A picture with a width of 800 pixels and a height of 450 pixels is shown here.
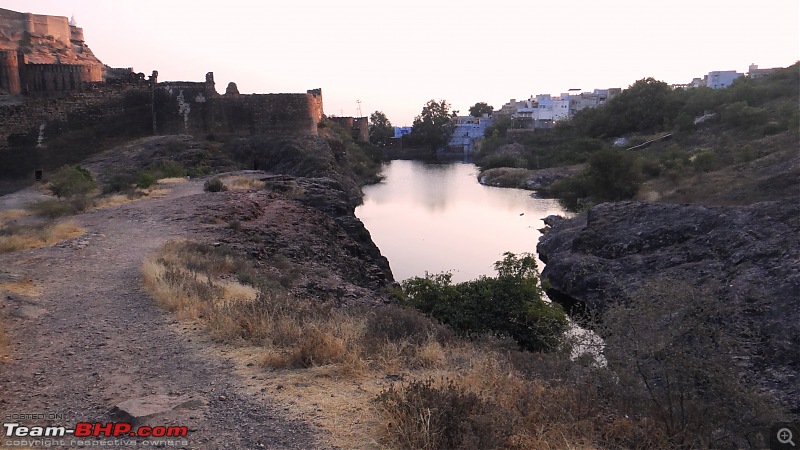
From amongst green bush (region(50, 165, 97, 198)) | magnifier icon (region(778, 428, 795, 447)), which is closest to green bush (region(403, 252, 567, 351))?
magnifier icon (region(778, 428, 795, 447))

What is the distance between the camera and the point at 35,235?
→ 370 inches

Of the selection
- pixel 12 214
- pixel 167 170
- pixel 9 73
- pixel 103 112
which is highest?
pixel 9 73

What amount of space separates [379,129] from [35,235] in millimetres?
66018

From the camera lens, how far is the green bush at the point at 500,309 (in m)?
8.92

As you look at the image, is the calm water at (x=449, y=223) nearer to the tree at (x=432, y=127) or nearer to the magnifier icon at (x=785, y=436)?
the magnifier icon at (x=785, y=436)

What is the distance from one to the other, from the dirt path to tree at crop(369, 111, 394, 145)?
65876 mm

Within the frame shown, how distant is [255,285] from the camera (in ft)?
25.6

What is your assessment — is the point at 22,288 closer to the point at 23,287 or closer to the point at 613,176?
the point at 23,287

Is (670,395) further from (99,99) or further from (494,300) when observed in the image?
(99,99)

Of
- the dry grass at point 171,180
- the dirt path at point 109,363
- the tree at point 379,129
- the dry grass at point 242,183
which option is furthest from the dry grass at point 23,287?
the tree at point 379,129

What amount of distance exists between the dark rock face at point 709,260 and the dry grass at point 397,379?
3619 mm

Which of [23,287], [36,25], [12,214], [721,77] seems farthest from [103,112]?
[721,77]

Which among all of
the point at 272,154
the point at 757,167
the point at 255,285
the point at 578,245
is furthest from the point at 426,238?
the point at 255,285

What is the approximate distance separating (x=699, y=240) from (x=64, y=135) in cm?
2442
